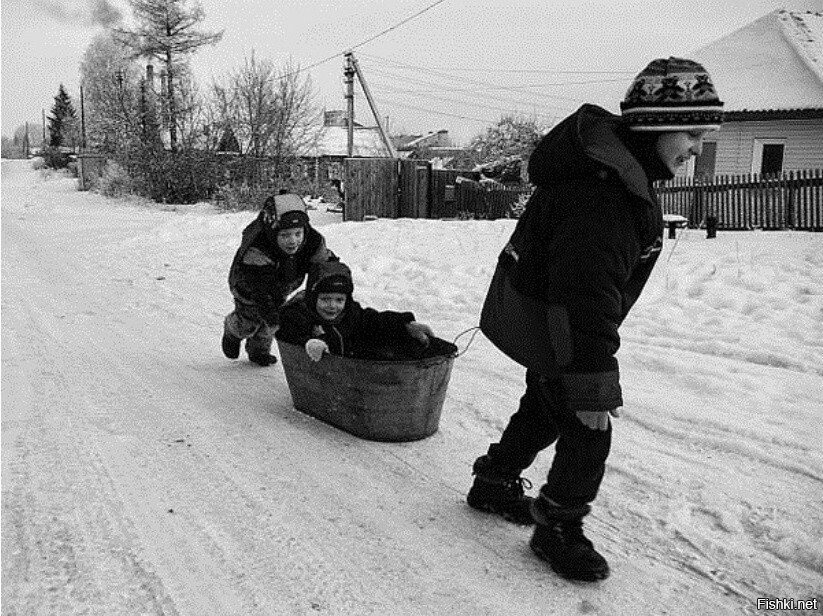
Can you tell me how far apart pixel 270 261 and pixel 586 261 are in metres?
3.03

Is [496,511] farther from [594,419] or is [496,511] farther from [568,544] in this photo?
[594,419]

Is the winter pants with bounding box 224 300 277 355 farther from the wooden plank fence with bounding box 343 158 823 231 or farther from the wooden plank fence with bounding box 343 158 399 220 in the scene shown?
the wooden plank fence with bounding box 343 158 399 220

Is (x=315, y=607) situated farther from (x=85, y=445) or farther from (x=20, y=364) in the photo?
(x=20, y=364)

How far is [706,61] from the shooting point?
902 inches

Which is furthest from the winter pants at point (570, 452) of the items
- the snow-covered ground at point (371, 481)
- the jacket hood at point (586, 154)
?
the jacket hood at point (586, 154)

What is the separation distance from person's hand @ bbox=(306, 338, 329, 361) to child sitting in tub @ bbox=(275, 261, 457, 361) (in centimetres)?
17

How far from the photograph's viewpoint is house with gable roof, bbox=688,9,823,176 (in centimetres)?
1995

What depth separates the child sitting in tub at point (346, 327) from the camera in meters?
4.23

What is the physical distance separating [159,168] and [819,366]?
77.0 feet

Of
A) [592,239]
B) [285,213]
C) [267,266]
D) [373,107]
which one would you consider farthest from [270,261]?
[373,107]

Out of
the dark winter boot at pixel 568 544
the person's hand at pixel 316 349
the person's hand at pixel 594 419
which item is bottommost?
the dark winter boot at pixel 568 544

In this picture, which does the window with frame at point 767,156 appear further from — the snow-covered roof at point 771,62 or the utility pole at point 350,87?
the utility pole at point 350,87

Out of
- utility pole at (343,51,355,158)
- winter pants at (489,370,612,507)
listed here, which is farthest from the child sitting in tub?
utility pole at (343,51,355,158)

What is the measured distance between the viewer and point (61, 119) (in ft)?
252
